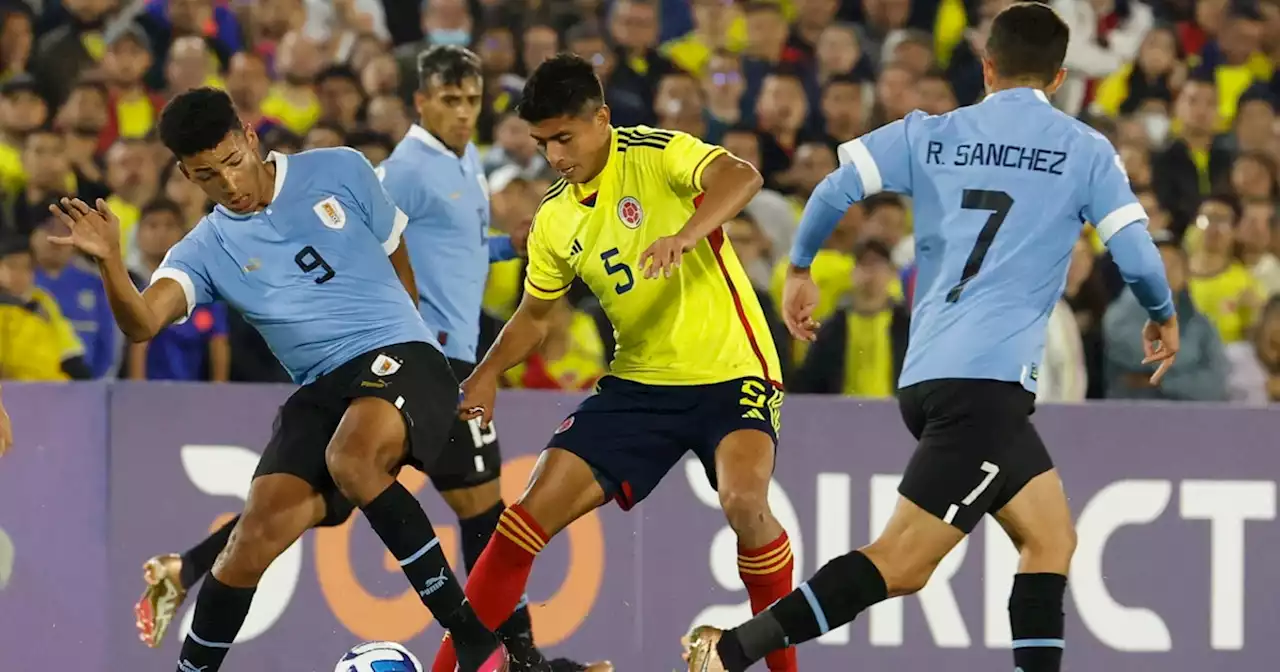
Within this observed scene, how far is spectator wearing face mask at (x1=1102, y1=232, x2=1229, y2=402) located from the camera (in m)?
9.87

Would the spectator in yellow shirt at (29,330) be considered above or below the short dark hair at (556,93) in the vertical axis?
below

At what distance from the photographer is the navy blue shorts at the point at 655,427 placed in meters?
6.44

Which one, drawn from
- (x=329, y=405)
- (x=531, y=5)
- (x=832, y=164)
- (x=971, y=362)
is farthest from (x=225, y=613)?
(x=531, y=5)

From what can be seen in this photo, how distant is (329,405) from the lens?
6715 millimetres

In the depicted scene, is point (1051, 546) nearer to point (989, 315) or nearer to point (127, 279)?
point (989, 315)

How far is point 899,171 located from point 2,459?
15.1 ft

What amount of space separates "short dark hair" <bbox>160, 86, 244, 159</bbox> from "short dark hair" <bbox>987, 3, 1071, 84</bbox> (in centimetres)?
257

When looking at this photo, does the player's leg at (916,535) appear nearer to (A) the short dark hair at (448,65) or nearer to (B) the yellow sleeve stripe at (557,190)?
(B) the yellow sleeve stripe at (557,190)

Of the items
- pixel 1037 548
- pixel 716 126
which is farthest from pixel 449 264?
pixel 716 126

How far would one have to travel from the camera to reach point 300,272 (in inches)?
267

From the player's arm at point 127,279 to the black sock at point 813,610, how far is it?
223cm

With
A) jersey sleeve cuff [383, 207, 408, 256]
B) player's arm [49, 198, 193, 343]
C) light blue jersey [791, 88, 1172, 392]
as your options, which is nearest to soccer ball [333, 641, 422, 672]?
player's arm [49, 198, 193, 343]

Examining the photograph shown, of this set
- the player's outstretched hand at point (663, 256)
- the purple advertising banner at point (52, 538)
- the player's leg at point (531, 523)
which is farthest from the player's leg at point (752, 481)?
the purple advertising banner at point (52, 538)

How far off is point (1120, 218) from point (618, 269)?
1.69 meters
